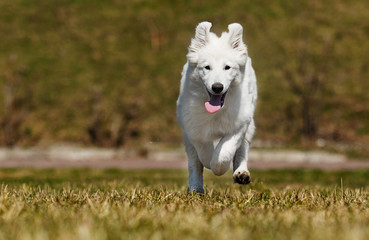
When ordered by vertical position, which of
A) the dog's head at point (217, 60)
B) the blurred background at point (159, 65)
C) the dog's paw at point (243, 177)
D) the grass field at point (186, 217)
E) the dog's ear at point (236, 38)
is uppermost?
the blurred background at point (159, 65)

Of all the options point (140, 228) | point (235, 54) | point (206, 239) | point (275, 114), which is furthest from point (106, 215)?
point (275, 114)

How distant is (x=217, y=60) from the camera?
5539 mm

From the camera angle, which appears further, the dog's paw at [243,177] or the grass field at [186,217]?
the dog's paw at [243,177]

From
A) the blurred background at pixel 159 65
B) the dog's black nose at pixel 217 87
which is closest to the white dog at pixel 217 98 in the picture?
the dog's black nose at pixel 217 87

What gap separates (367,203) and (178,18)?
124 ft

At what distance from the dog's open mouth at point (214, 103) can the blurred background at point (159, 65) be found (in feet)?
70.1

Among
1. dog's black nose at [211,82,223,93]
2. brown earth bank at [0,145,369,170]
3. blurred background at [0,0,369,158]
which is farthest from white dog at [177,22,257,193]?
blurred background at [0,0,369,158]

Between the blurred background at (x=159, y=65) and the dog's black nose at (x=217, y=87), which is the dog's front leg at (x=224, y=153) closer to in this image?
the dog's black nose at (x=217, y=87)

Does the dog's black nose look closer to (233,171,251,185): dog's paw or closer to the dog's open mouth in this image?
the dog's open mouth

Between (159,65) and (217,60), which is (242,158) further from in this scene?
(159,65)

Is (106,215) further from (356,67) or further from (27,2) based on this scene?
(27,2)

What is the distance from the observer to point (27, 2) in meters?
44.7

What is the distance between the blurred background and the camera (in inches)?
1249

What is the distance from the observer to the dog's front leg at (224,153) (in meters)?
5.75
